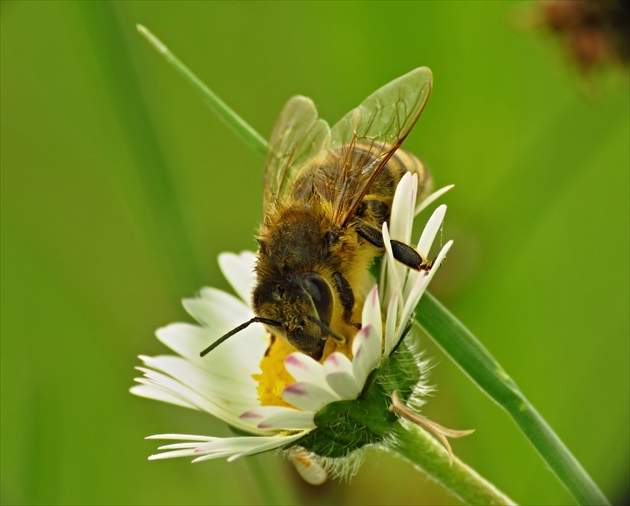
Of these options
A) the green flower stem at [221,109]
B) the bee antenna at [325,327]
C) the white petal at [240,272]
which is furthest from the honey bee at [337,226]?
the white petal at [240,272]

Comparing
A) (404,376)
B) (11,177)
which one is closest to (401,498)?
(404,376)

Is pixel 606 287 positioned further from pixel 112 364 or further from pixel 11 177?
pixel 11 177

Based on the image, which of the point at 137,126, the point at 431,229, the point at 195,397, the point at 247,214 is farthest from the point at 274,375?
the point at 247,214

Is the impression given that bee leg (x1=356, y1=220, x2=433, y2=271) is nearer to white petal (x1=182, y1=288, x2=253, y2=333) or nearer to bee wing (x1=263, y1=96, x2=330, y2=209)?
bee wing (x1=263, y1=96, x2=330, y2=209)

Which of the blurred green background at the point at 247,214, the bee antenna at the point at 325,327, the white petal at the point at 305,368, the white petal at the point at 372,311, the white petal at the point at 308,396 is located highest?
the white petal at the point at 372,311

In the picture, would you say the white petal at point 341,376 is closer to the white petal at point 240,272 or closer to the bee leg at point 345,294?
the bee leg at point 345,294

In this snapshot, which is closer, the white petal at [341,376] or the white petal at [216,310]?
the white petal at [341,376]

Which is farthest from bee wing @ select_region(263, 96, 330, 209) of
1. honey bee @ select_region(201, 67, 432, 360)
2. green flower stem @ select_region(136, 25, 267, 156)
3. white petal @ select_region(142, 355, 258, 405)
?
white petal @ select_region(142, 355, 258, 405)
